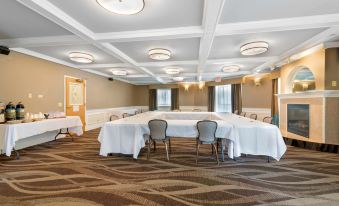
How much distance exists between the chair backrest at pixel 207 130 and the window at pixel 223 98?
797cm

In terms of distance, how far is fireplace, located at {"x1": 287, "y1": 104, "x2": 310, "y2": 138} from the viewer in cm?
534

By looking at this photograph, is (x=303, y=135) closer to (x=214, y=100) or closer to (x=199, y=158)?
(x=199, y=158)

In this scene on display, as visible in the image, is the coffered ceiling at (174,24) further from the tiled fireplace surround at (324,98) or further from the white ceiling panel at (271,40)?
the tiled fireplace surround at (324,98)

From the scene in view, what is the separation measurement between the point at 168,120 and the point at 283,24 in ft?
10.1

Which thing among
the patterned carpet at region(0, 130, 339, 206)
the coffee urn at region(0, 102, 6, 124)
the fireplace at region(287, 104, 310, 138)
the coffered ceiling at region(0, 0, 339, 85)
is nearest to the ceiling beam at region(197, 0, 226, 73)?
the coffered ceiling at region(0, 0, 339, 85)

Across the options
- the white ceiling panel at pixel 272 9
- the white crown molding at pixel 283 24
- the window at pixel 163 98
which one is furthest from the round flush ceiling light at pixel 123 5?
the window at pixel 163 98

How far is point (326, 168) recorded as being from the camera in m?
3.51

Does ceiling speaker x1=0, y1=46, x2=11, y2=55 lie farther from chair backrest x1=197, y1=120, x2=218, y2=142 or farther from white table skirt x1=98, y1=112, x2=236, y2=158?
chair backrest x1=197, y1=120, x2=218, y2=142

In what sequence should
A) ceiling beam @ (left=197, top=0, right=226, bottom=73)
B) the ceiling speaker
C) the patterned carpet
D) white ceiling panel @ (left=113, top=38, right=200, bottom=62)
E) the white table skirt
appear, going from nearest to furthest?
the patterned carpet → ceiling beam @ (left=197, top=0, right=226, bottom=73) → the white table skirt → the ceiling speaker → white ceiling panel @ (left=113, top=38, right=200, bottom=62)

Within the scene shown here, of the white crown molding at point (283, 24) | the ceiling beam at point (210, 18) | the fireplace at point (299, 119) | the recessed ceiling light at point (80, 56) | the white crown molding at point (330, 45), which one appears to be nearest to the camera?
the ceiling beam at point (210, 18)

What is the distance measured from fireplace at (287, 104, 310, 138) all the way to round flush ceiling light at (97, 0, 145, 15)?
5.36 m

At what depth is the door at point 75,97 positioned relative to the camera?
677cm

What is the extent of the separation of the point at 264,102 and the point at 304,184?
6257 millimetres

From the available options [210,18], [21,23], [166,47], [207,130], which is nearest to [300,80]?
[207,130]
